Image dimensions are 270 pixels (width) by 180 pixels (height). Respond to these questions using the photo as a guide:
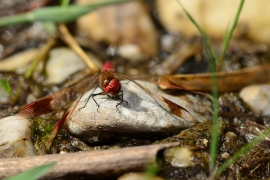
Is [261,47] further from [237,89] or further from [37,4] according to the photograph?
[37,4]

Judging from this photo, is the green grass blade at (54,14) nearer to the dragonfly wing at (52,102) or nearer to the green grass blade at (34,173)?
the dragonfly wing at (52,102)

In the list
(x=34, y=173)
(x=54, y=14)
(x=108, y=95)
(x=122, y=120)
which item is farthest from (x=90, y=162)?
(x=54, y=14)

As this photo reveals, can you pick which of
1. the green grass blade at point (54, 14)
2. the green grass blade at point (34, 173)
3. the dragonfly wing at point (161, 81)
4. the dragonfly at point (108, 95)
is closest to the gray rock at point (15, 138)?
the dragonfly at point (108, 95)

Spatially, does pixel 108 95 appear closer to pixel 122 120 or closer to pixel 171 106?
pixel 122 120

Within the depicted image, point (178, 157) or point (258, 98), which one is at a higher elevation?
point (258, 98)

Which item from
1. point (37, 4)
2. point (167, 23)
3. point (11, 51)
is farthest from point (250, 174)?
point (37, 4)

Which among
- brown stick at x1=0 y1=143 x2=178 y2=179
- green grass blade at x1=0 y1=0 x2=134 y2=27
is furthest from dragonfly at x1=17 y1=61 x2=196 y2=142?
green grass blade at x1=0 y1=0 x2=134 y2=27
